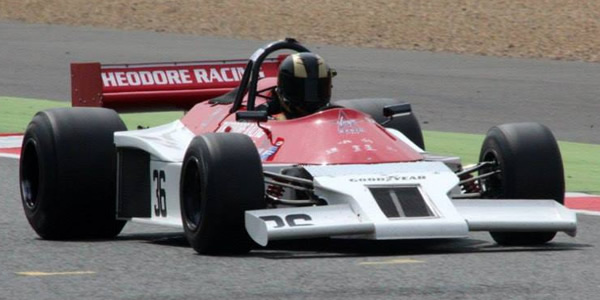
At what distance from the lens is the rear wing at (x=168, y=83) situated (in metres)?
12.2

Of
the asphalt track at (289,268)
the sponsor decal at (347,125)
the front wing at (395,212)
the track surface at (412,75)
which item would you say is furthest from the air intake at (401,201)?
the track surface at (412,75)

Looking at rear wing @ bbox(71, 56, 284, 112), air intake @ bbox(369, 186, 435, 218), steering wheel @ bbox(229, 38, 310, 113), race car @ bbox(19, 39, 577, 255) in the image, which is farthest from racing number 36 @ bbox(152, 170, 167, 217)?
rear wing @ bbox(71, 56, 284, 112)

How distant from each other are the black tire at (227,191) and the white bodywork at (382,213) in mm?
135

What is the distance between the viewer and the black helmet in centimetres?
1050

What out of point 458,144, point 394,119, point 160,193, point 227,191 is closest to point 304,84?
point 160,193

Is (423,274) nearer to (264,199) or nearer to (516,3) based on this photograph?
(264,199)

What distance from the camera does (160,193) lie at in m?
10.3

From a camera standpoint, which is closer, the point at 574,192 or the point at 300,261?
the point at 300,261

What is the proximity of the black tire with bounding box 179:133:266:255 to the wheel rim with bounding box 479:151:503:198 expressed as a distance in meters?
1.67

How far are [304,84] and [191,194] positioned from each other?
3.91ft

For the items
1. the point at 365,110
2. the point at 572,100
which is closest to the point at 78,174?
the point at 365,110

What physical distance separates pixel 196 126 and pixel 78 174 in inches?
38.9

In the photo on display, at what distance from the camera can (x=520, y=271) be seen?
29.0 ft

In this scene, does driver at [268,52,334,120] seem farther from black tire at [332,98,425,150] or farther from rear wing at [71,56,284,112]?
rear wing at [71,56,284,112]
